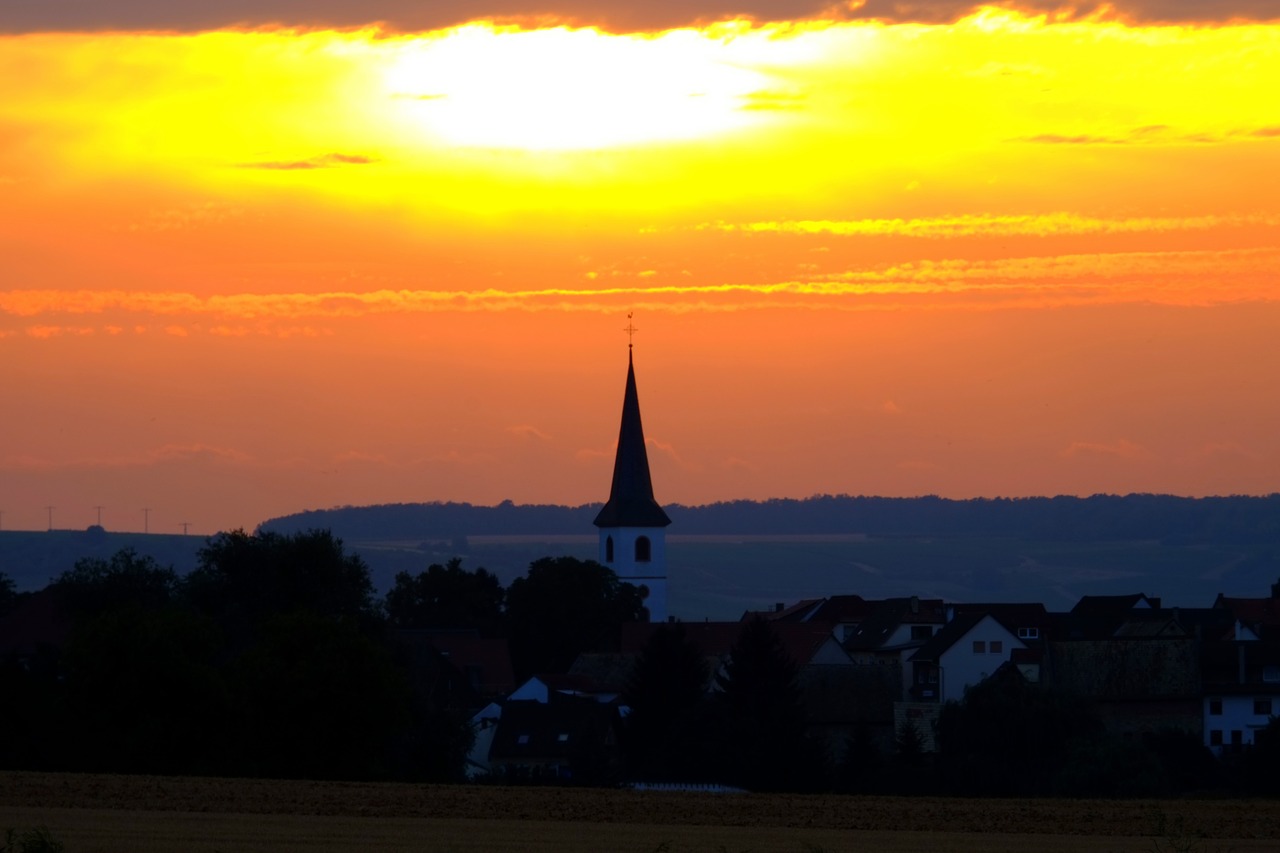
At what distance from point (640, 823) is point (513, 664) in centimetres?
10006

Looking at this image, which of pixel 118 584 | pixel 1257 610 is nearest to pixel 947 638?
pixel 1257 610

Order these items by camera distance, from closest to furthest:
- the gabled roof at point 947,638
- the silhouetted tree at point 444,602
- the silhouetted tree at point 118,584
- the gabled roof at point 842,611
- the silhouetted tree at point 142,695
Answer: the silhouetted tree at point 142,695
the silhouetted tree at point 118,584
the gabled roof at point 947,638
the gabled roof at point 842,611
the silhouetted tree at point 444,602

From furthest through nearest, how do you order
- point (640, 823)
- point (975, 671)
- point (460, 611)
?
point (460, 611) < point (975, 671) < point (640, 823)

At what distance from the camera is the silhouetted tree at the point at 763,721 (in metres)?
82.5

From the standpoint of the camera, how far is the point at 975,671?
373 feet

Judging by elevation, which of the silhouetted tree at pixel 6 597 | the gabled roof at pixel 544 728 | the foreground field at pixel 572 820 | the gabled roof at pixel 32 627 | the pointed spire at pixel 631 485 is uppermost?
the pointed spire at pixel 631 485

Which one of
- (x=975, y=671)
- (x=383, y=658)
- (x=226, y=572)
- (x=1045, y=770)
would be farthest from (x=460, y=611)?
(x=383, y=658)

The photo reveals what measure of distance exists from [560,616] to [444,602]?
41.3 feet

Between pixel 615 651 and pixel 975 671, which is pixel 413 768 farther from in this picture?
pixel 615 651

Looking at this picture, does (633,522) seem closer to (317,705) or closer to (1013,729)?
(1013,729)

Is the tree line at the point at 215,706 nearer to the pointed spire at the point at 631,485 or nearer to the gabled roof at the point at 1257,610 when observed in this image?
the gabled roof at the point at 1257,610

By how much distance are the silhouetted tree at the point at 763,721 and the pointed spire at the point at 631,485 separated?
A: 7789 cm

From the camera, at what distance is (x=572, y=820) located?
43969 millimetres

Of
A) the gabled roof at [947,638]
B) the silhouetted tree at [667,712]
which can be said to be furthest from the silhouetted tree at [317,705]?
the gabled roof at [947,638]
